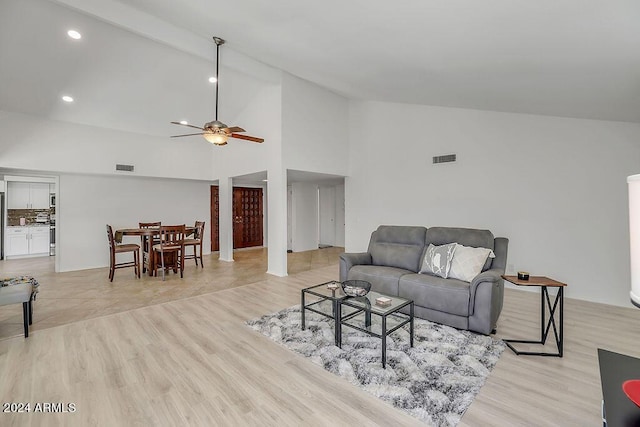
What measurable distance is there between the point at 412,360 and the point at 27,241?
31.1 feet

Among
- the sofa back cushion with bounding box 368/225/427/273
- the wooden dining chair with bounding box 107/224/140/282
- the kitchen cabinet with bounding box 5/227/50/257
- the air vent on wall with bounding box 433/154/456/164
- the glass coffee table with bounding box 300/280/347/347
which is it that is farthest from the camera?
the kitchen cabinet with bounding box 5/227/50/257

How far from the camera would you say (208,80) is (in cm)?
510

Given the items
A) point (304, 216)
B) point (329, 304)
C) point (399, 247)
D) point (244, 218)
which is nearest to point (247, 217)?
point (244, 218)

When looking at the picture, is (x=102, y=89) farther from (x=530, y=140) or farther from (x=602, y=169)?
(x=602, y=169)

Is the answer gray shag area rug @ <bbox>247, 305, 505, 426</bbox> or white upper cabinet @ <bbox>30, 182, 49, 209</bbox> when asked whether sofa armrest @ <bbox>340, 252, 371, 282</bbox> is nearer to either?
gray shag area rug @ <bbox>247, 305, 505, 426</bbox>

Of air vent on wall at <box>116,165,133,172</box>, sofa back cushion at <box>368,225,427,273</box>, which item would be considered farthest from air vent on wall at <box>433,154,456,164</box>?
air vent on wall at <box>116,165,133,172</box>

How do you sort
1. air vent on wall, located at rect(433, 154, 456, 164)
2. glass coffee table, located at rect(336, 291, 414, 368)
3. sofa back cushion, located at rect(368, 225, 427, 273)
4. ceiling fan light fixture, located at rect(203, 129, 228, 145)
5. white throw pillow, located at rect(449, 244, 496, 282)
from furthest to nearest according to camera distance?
air vent on wall, located at rect(433, 154, 456, 164), ceiling fan light fixture, located at rect(203, 129, 228, 145), sofa back cushion, located at rect(368, 225, 427, 273), white throw pillow, located at rect(449, 244, 496, 282), glass coffee table, located at rect(336, 291, 414, 368)

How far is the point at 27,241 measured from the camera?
7.02 meters

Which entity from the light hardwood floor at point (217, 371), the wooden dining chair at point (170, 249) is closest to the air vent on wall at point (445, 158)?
the light hardwood floor at point (217, 371)

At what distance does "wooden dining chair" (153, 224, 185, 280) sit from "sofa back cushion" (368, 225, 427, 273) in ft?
11.7

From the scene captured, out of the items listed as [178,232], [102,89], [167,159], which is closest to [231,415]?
[178,232]

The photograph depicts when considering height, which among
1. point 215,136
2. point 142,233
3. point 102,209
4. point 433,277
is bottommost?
point 433,277

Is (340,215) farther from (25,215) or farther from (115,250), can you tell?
(25,215)

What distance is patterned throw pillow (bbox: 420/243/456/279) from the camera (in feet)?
10.2
